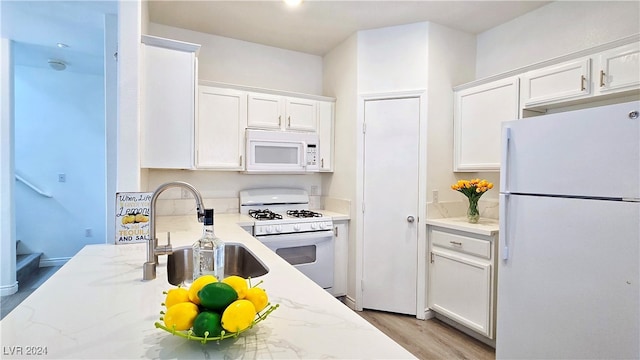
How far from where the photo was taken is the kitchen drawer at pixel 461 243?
2.24 metres

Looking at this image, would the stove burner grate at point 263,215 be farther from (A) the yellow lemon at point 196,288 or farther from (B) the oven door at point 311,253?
(A) the yellow lemon at point 196,288

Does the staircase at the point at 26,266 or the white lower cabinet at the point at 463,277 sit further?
the staircase at the point at 26,266

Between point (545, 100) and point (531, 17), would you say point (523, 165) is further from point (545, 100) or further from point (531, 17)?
point (531, 17)

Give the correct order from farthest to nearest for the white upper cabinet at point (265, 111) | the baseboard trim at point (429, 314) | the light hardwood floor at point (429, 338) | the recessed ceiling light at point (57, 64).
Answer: the recessed ceiling light at point (57, 64)
the white upper cabinet at point (265, 111)
the baseboard trim at point (429, 314)
the light hardwood floor at point (429, 338)

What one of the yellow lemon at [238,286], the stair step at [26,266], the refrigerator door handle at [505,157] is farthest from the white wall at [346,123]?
the stair step at [26,266]

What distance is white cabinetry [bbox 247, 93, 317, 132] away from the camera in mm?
2949

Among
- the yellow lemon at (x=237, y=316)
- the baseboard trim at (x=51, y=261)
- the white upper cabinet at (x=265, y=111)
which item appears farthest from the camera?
the baseboard trim at (x=51, y=261)

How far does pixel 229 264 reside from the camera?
65.9 inches

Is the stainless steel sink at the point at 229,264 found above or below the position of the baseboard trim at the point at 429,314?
above

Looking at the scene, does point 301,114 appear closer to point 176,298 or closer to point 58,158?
point 176,298

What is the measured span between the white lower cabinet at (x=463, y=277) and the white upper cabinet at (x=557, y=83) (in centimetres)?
104

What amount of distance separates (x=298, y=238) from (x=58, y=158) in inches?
139

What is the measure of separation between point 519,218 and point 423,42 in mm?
1728

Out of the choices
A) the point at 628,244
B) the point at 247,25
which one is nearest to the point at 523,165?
the point at 628,244
